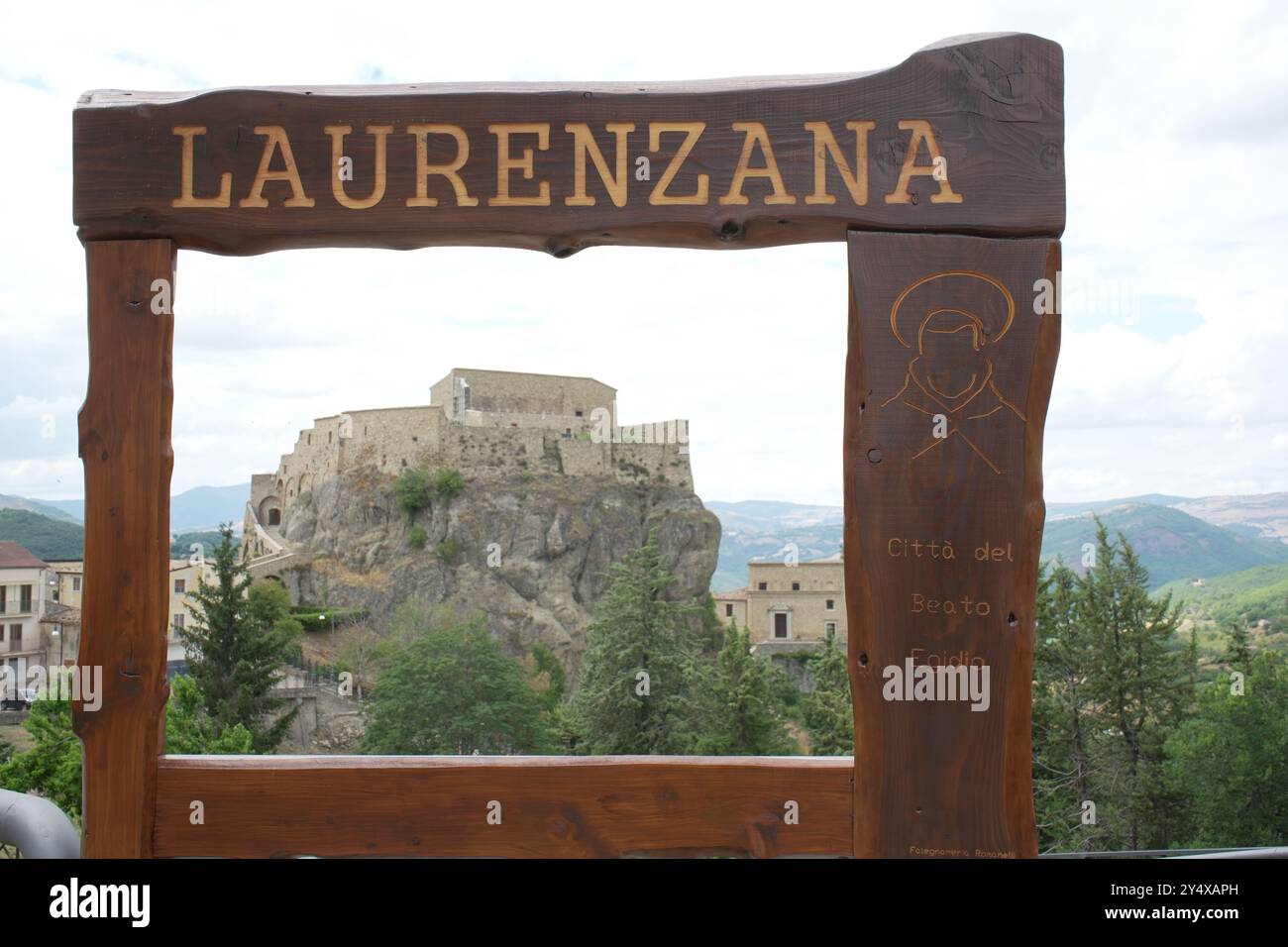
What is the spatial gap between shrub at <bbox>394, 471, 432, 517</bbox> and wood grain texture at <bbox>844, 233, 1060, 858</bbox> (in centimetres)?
4215

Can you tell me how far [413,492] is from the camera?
43.3 metres

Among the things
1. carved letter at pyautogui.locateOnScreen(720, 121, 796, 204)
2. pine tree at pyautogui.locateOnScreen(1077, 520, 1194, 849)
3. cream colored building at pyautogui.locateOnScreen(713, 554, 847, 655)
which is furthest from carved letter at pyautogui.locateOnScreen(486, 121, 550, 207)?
cream colored building at pyautogui.locateOnScreen(713, 554, 847, 655)

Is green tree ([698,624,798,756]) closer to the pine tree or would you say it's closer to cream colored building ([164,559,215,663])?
the pine tree

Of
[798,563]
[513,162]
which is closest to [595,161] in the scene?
[513,162]

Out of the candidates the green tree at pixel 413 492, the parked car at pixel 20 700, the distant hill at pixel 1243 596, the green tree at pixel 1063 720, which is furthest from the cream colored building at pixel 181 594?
the distant hill at pixel 1243 596

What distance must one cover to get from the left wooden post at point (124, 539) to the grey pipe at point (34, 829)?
60 centimetres

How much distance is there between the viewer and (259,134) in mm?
2680

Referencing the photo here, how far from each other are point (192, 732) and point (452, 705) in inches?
319

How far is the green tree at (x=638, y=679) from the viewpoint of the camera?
82.5 feet

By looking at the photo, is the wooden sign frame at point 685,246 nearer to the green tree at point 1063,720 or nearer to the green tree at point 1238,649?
the green tree at point 1063,720

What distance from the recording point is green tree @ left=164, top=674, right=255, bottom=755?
20.7 m

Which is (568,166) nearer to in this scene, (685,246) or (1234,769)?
(685,246)
